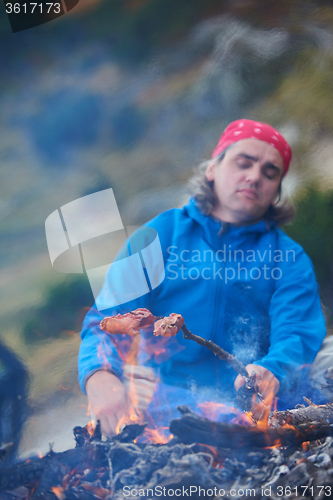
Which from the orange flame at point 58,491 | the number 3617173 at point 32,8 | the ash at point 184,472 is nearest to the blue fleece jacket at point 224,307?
the ash at point 184,472

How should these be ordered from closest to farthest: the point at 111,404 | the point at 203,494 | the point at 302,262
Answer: the point at 203,494 → the point at 111,404 → the point at 302,262

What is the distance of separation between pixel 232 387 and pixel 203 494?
37cm

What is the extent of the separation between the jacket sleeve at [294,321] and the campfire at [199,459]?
13 cm

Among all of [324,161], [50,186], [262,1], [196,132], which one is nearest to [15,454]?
[50,186]

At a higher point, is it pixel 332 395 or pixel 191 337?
pixel 191 337

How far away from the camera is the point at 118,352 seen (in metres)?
1.73

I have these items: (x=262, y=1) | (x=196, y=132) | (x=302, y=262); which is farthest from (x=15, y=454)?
(x=262, y=1)

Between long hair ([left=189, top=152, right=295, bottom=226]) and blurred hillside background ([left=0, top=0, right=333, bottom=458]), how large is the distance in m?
0.05

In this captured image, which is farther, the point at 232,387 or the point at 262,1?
the point at 262,1

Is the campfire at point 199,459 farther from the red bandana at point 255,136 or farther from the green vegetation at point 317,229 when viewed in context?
the red bandana at point 255,136

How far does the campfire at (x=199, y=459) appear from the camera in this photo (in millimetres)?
1554

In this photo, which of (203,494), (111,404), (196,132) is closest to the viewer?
(203,494)

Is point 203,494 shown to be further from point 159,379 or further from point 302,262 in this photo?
point 302,262

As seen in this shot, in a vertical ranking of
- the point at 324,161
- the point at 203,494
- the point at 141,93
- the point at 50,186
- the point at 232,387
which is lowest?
the point at 203,494
